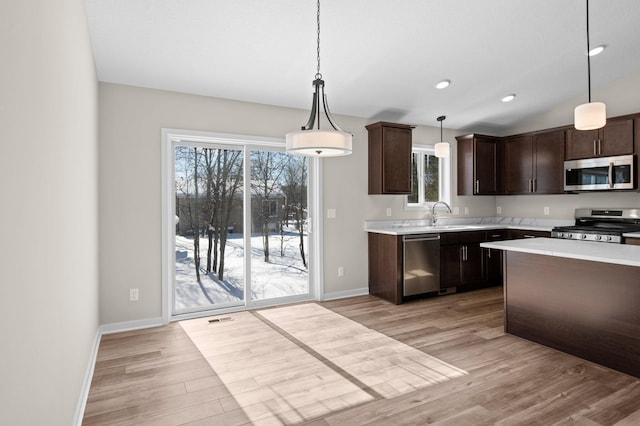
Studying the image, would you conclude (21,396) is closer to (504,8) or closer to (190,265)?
(190,265)

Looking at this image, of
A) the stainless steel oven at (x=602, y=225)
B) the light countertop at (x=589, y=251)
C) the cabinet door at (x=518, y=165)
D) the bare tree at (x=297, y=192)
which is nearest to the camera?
the light countertop at (x=589, y=251)

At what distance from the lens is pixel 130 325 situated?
3.56m

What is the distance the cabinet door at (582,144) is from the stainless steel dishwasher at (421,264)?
218 cm

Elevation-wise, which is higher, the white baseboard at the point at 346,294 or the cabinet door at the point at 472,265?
the cabinet door at the point at 472,265

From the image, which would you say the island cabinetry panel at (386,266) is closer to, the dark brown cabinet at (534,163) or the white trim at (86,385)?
the dark brown cabinet at (534,163)

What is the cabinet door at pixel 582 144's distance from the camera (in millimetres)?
4605

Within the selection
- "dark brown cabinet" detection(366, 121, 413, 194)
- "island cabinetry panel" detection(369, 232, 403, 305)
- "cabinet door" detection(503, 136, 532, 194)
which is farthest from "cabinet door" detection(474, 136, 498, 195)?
"island cabinetry panel" detection(369, 232, 403, 305)

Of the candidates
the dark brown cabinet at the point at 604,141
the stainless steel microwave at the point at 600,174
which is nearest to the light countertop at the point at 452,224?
the stainless steel microwave at the point at 600,174

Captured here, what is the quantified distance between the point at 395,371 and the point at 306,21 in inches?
111

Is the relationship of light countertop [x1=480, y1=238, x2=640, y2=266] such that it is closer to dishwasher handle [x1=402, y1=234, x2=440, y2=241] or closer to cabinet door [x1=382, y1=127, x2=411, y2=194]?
dishwasher handle [x1=402, y1=234, x2=440, y2=241]

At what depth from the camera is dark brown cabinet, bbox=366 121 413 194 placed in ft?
15.3

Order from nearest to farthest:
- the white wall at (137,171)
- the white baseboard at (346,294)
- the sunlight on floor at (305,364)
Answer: the sunlight on floor at (305,364), the white wall at (137,171), the white baseboard at (346,294)

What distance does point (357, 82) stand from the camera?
157 inches

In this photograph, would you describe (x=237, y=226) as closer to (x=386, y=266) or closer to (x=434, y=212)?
(x=386, y=266)
